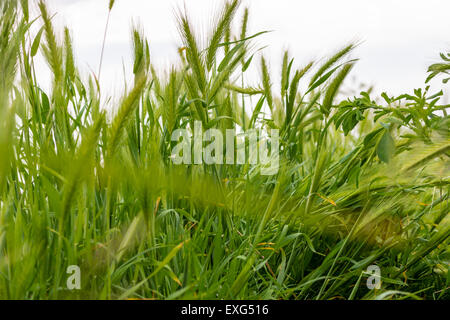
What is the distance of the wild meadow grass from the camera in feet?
2.96

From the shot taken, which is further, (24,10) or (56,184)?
(24,10)

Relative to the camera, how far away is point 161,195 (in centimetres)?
110

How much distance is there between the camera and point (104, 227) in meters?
0.95

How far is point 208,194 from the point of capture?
3.38ft

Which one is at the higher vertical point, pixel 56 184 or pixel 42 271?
pixel 56 184

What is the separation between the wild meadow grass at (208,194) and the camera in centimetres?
90

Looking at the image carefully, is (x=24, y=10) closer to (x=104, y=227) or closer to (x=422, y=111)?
(x=104, y=227)
